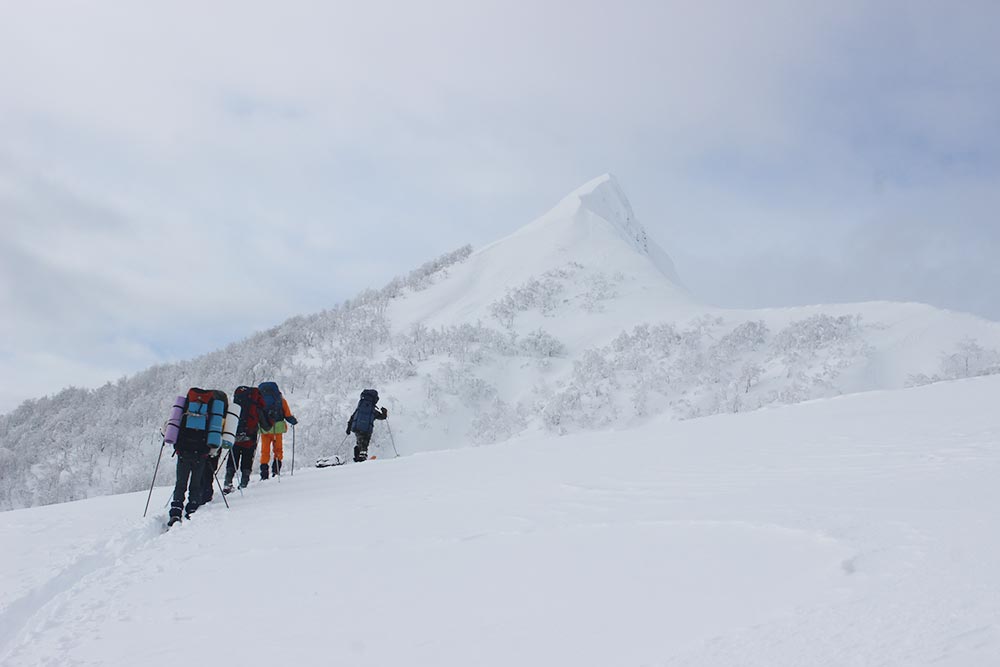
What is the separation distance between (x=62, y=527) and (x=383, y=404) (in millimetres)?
19962

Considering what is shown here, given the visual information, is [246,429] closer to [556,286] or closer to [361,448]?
[361,448]

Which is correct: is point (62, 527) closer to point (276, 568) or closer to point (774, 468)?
point (276, 568)

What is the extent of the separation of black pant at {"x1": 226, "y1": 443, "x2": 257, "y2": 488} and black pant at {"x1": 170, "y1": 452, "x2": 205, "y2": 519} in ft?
4.65

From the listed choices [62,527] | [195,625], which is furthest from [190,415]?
[195,625]

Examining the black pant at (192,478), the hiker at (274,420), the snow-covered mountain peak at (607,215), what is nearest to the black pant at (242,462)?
the hiker at (274,420)

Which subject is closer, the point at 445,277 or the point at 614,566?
the point at 614,566

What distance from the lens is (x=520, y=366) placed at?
32.2 m

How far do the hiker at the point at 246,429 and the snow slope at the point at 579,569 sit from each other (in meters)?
→ 2.25

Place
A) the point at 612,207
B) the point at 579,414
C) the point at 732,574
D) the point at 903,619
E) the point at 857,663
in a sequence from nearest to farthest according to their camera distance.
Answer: the point at 857,663 < the point at 903,619 < the point at 732,574 < the point at 579,414 < the point at 612,207

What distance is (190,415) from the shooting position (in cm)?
870

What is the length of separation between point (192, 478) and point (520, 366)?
24.0 meters

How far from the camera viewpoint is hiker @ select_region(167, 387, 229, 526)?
8633 mm

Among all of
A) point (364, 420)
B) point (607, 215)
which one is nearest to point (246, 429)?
point (364, 420)

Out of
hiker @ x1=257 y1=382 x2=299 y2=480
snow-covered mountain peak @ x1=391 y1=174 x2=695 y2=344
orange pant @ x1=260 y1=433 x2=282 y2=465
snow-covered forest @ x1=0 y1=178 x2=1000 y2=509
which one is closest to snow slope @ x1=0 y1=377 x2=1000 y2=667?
hiker @ x1=257 y1=382 x2=299 y2=480
